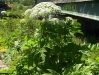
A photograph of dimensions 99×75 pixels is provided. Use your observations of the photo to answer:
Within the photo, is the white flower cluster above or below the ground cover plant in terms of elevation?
above

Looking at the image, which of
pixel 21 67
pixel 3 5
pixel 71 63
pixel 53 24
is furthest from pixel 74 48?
pixel 3 5

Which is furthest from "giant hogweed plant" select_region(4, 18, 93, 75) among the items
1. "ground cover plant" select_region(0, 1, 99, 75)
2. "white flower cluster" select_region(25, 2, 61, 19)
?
"white flower cluster" select_region(25, 2, 61, 19)

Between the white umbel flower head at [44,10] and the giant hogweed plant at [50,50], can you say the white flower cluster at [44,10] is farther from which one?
the giant hogweed plant at [50,50]

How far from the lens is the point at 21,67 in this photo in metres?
3.96

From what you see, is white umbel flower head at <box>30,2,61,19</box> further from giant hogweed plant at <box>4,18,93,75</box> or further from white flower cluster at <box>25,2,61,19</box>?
giant hogweed plant at <box>4,18,93,75</box>

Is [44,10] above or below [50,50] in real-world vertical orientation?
above

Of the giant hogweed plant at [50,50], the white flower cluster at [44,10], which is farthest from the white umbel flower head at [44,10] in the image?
the giant hogweed plant at [50,50]

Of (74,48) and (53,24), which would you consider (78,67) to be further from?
(53,24)

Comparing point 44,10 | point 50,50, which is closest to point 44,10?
point 44,10

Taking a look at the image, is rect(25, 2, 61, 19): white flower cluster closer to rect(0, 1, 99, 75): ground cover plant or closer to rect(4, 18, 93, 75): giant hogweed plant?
rect(0, 1, 99, 75): ground cover plant

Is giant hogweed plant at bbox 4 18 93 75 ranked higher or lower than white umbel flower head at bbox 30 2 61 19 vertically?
lower

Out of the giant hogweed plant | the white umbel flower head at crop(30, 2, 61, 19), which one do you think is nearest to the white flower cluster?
the white umbel flower head at crop(30, 2, 61, 19)

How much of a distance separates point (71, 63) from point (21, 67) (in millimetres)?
855

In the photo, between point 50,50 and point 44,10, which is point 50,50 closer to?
point 50,50
